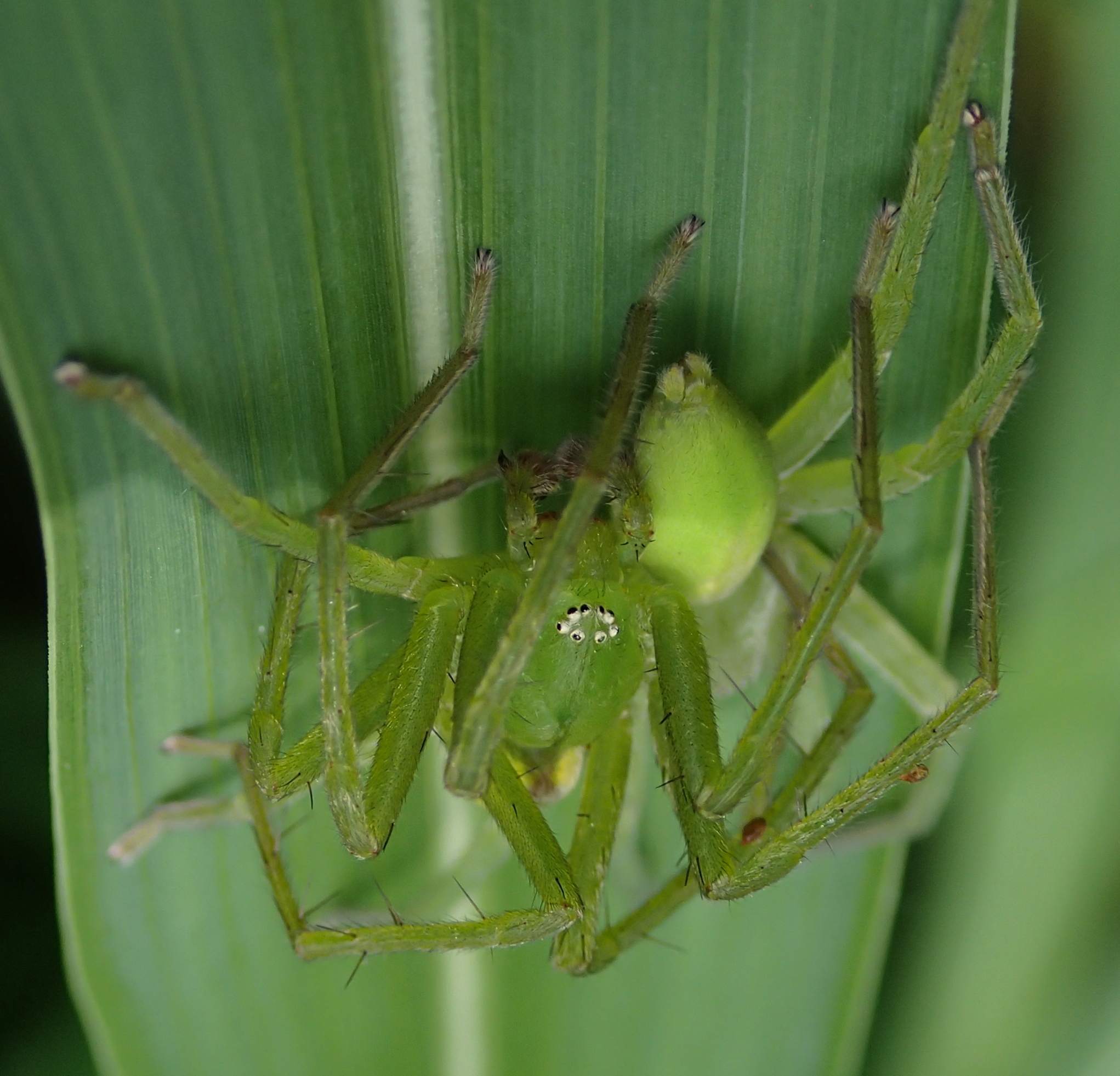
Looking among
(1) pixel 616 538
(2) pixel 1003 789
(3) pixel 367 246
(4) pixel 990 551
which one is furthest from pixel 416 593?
(2) pixel 1003 789

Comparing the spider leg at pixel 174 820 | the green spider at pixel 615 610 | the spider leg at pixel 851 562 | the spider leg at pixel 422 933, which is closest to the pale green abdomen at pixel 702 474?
the green spider at pixel 615 610

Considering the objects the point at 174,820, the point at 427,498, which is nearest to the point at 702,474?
the point at 427,498

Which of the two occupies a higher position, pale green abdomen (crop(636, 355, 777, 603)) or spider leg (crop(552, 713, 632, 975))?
pale green abdomen (crop(636, 355, 777, 603))

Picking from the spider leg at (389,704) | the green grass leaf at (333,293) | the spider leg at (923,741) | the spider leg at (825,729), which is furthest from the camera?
the spider leg at (825,729)

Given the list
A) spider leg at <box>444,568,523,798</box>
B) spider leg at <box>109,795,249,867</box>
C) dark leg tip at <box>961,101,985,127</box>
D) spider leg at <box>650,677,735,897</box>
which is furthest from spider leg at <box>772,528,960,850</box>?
spider leg at <box>109,795,249,867</box>

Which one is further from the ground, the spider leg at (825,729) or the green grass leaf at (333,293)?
the green grass leaf at (333,293)

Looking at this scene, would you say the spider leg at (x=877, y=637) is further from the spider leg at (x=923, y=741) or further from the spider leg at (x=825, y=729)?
the spider leg at (x=923, y=741)

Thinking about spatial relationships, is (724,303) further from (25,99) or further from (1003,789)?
(1003,789)

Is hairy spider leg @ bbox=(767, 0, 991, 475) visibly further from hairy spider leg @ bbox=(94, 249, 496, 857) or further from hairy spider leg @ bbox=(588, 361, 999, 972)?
hairy spider leg @ bbox=(94, 249, 496, 857)

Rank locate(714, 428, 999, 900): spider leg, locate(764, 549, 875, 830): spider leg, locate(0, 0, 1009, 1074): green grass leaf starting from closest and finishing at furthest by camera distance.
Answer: locate(0, 0, 1009, 1074): green grass leaf → locate(714, 428, 999, 900): spider leg → locate(764, 549, 875, 830): spider leg
